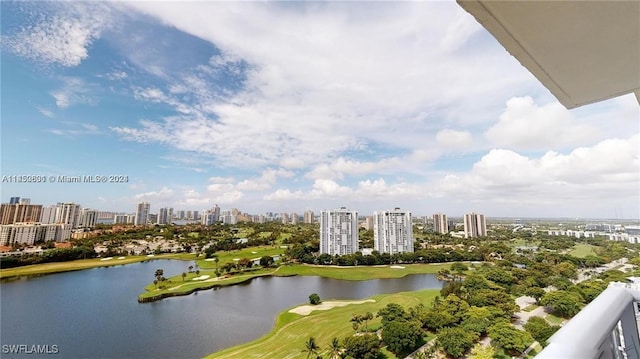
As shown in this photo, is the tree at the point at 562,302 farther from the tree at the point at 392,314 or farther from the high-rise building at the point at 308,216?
the high-rise building at the point at 308,216

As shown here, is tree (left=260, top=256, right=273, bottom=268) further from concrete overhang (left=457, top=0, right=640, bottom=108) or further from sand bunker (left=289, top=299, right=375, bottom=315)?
concrete overhang (left=457, top=0, right=640, bottom=108)

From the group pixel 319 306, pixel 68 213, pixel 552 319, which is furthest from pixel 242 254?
pixel 552 319

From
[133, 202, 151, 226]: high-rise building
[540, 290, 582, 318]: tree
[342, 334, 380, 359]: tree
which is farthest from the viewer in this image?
[133, 202, 151, 226]: high-rise building

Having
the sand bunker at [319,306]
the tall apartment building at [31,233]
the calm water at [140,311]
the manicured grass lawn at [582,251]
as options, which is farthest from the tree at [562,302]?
the tall apartment building at [31,233]

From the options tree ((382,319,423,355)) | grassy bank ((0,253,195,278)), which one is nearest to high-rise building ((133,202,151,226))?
grassy bank ((0,253,195,278))

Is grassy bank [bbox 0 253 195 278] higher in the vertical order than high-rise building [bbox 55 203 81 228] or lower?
lower

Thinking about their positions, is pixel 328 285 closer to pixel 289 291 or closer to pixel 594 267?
pixel 289 291
